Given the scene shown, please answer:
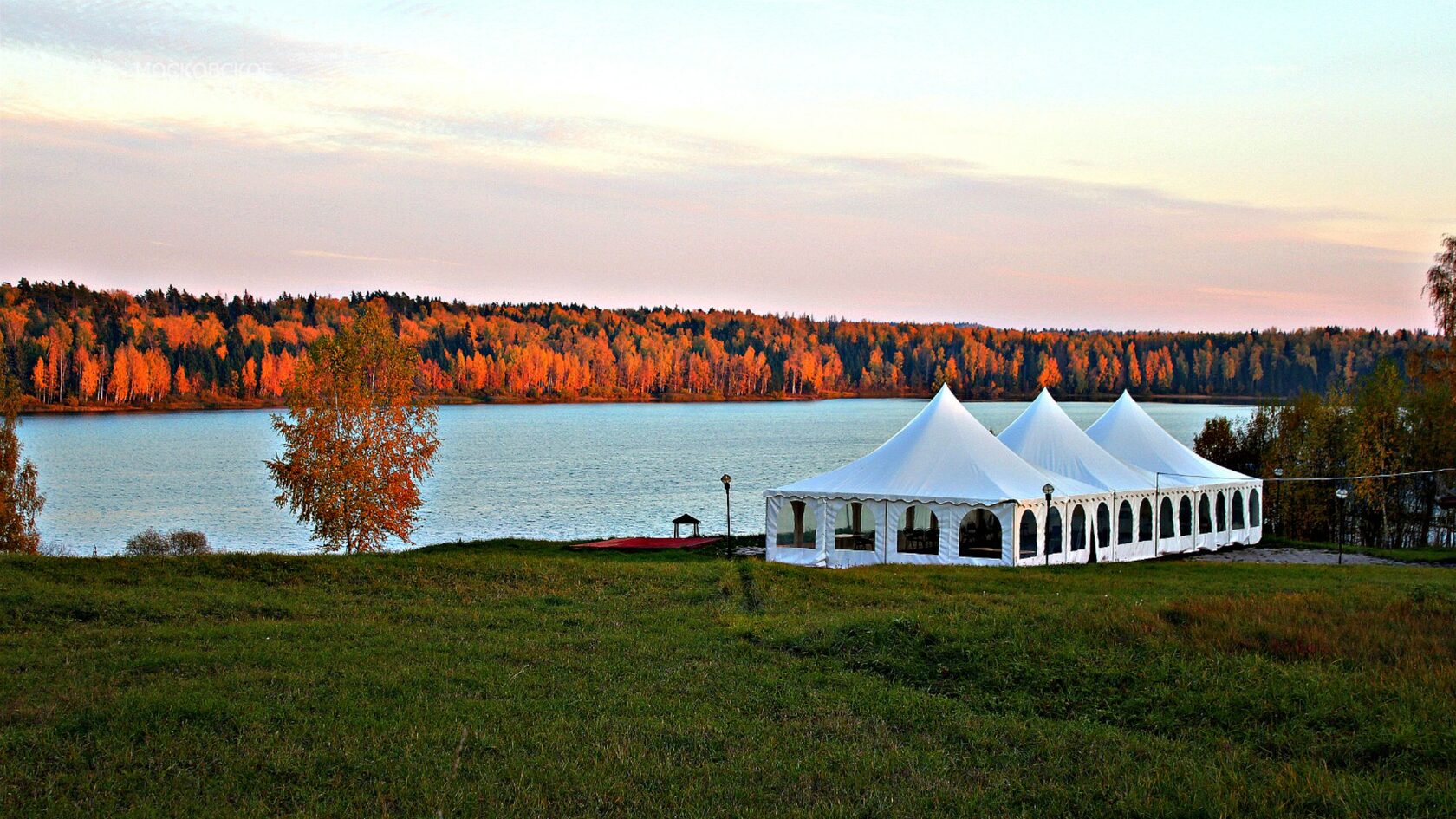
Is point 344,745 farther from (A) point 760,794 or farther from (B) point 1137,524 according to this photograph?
(B) point 1137,524

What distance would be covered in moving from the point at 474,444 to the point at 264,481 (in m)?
25.2

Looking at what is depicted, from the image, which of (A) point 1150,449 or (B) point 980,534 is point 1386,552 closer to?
(A) point 1150,449

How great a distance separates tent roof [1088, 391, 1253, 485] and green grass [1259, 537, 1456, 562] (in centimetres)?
202

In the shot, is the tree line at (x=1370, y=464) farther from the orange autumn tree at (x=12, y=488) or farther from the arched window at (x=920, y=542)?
the orange autumn tree at (x=12, y=488)

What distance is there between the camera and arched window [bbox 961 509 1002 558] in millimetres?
22531

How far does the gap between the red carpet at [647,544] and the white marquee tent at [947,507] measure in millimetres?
2458

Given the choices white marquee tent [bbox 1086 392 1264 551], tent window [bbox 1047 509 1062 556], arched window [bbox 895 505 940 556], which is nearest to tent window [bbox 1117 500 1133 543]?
white marquee tent [bbox 1086 392 1264 551]

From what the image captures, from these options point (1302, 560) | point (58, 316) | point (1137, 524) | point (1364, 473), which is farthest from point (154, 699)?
point (58, 316)

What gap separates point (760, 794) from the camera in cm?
573

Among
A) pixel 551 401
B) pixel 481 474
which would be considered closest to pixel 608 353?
pixel 551 401

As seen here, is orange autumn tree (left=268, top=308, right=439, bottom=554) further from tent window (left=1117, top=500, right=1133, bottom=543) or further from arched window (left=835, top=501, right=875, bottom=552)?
tent window (left=1117, top=500, right=1133, bottom=543)

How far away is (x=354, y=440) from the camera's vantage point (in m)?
28.5

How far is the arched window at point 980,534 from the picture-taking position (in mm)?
22531

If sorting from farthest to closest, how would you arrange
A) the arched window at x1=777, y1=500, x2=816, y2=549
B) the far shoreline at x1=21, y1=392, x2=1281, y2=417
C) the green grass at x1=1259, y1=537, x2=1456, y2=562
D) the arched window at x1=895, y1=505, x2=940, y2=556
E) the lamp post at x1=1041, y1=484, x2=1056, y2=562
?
the far shoreline at x1=21, y1=392, x2=1281, y2=417
the green grass at x1=1259, y1=537, x2=1456, y2=562
the arched window at x1=777, y1=500, x2=816, y2=549
the arched window at x1=895, y1=505, x2=940, y2=556
the lamp post at x1=1041, y1=484, x2=1056, y2=562
